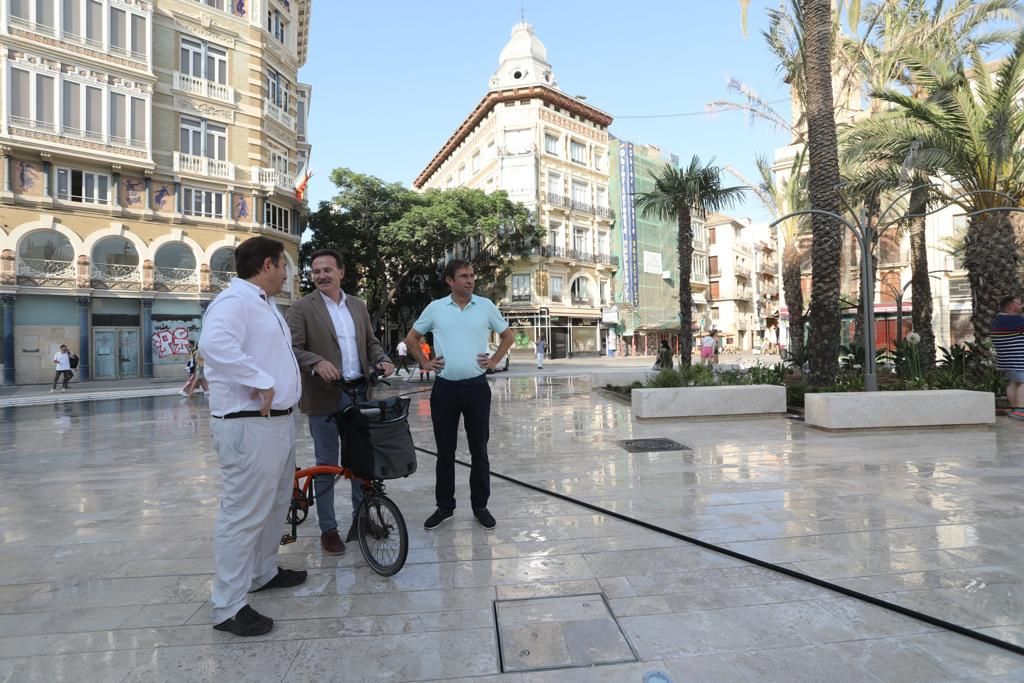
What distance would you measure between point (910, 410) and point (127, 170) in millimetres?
27961

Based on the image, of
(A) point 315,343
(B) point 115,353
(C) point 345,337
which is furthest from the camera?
(B) point 115,353

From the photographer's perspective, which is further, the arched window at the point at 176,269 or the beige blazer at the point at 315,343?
the arched window at the point at 176,269

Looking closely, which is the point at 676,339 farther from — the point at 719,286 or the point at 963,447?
the point at 963,447

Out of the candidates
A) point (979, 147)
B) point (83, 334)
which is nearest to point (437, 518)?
point (979, 147)

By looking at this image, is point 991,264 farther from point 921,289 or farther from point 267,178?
point 267,178

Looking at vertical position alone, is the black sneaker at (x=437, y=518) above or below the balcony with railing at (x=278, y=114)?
below

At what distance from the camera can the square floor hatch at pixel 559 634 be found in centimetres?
244

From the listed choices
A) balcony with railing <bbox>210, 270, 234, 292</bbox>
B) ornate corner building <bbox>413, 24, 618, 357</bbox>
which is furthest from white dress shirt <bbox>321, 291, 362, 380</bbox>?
ornate corner building <bbox>413, 24, 618, 357</bbox>

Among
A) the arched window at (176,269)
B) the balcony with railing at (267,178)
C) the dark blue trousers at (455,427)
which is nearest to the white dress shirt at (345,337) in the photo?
the dark blue trousers at (455,427)

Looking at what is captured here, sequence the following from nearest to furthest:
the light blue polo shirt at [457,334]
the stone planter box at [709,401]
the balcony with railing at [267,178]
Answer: the light blue polo shirt at [457,334] < the stone planter box at [709,401] < the balcony with railing at [267,178]

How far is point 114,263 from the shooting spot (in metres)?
24.5

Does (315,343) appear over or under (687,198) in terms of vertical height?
under

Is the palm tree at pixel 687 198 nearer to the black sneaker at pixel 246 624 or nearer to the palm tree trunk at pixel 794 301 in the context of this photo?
the palm tree trunk at pixel 794 301

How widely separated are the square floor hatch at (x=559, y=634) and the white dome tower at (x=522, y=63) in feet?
147
